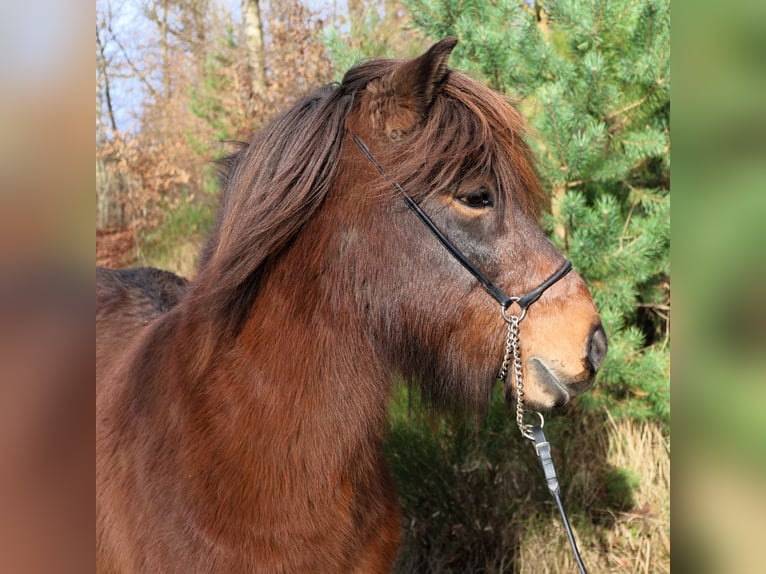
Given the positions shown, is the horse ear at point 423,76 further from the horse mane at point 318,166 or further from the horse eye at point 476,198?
the horse eye at point 476,198

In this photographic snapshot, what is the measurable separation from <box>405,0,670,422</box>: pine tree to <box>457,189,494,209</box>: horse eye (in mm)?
1577

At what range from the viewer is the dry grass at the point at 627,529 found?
3.37m

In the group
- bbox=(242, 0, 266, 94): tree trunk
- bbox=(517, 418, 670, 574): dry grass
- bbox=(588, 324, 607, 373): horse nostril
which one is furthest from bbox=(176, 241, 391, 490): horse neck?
bbox=(242, 0, 266, 94): tree trunk

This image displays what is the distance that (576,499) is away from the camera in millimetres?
3580

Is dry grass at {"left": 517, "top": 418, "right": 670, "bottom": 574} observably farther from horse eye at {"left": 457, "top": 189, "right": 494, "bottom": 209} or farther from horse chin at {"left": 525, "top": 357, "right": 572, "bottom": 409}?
horse eye at {"left": 457, "top": 189, "right": 494, "bottom": 209}

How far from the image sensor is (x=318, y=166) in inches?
68.5

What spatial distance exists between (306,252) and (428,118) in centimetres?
52

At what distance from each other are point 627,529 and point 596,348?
2.40m

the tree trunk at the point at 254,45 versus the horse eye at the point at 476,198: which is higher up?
the tree trunk at the point at 254,45

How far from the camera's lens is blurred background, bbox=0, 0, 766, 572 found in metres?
0.55

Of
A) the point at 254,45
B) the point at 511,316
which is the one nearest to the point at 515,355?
the point at 511,316

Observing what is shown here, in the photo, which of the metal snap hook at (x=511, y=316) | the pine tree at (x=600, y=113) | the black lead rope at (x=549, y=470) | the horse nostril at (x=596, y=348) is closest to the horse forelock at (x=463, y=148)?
the metal snap hook at (x=511, y=316)
